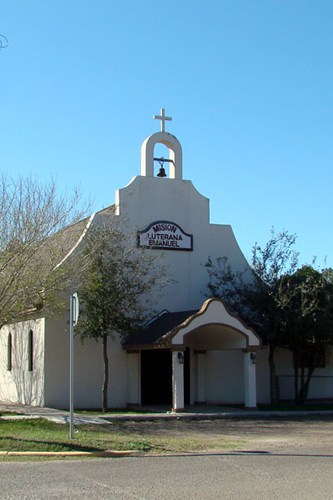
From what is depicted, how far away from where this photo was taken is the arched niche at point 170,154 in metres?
27.6

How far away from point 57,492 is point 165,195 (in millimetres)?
19053

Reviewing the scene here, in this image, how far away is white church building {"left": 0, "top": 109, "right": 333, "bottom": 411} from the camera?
2459cm

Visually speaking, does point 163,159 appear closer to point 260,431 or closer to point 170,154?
point 170,154

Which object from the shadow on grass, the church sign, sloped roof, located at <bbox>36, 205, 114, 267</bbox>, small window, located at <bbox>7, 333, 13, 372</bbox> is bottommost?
the shadow on grass

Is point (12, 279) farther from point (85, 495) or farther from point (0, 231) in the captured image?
point (85, 495)

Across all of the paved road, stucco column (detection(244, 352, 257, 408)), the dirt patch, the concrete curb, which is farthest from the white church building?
the paved road

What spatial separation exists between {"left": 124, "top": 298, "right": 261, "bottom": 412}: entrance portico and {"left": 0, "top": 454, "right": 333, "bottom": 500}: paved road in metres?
10.00

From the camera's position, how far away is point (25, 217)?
2009cm

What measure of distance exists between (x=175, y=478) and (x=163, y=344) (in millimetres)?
12460

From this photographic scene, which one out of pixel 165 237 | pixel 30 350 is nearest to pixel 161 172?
pixel 165 237

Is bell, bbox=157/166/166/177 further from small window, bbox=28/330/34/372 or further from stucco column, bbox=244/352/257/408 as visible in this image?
stucco column, bbox=244/352/257/408

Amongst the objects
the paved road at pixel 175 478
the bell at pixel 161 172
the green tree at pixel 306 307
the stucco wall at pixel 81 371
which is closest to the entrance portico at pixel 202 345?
the stucco wall at pixel 81 371

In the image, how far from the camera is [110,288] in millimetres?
22641

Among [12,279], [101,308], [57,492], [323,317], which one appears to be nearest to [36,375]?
[101,308]
